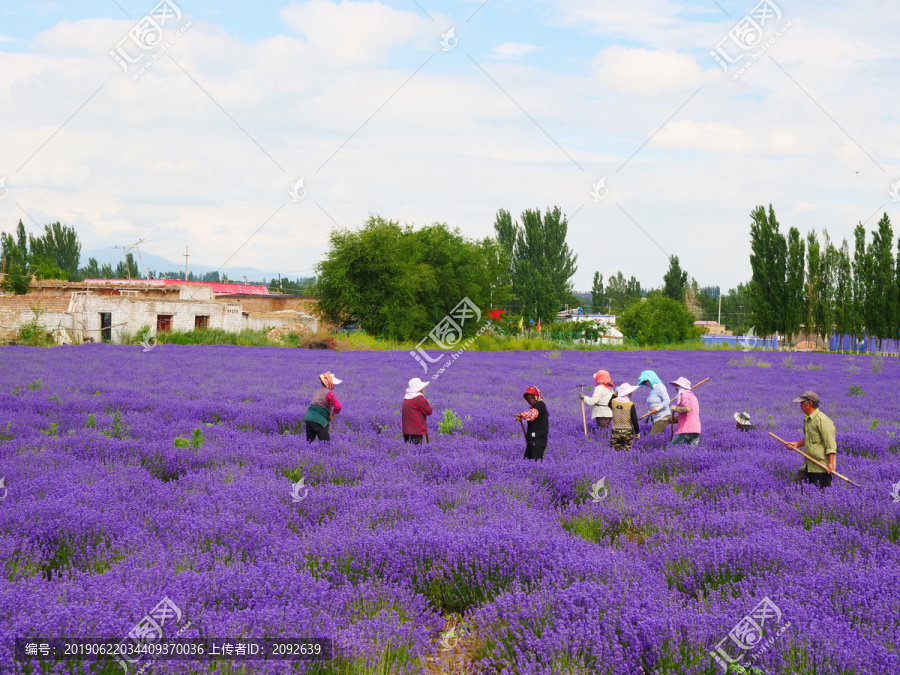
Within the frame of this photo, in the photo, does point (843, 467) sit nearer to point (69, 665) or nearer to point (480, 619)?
point (480, 619)

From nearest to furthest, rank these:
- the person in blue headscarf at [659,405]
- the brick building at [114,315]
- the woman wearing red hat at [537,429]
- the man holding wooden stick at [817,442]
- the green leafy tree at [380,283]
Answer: the man holding wooden stick at [817,442] < the woman wearing red hat at [537,429] < the person in blue headscarf at [659,405] < the brick building at [114,315] < the green leafy tree at [380,283]

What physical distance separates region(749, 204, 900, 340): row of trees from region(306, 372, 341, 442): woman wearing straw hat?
43073mm

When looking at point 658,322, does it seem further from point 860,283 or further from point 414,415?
point 414,415

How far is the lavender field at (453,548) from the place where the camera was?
284cm

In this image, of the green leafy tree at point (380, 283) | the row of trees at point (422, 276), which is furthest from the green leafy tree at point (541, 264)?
the green leafy tree at point (380, 283)

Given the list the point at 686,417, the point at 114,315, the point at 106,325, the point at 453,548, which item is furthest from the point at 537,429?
the point at 106,325

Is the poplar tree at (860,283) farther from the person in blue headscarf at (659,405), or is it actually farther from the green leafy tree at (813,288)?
A: the person in blue headscarf at (659,405)

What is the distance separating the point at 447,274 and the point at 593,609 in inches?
1642

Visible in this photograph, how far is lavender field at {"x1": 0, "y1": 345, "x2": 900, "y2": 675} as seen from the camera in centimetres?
284

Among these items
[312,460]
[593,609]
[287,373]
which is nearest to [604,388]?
[312,460]

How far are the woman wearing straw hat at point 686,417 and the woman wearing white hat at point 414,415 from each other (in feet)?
9.35

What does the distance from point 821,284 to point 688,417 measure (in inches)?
1811

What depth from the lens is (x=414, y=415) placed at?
7672mm

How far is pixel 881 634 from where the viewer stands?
9.63ft
